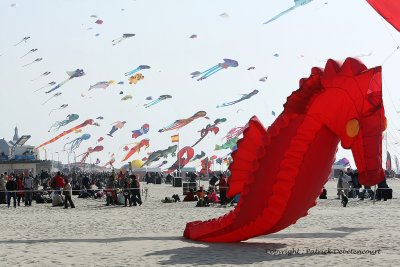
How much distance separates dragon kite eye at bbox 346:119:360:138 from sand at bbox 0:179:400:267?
6.32 feet

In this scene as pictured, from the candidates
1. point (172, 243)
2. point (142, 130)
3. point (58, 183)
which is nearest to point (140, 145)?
point (142, 130)

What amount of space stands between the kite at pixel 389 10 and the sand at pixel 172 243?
3.50 meters

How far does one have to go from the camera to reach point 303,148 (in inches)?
480

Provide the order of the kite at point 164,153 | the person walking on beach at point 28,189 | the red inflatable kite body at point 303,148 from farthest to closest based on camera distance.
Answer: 1. the kite at point 164,153
2. the person walking on beach at point 28,189
3. the red inflatable kite body at point 303,148

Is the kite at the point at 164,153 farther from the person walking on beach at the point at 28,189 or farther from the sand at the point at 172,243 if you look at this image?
the sand at the point at 172,243

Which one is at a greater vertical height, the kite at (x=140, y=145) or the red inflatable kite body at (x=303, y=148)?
the kite at (x=140, y=145)

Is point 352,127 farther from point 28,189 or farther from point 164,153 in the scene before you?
point 164,153

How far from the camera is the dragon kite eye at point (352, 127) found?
11.5m

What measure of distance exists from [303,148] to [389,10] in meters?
3.39

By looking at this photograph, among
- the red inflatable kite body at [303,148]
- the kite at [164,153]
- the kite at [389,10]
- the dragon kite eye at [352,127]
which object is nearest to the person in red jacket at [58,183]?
the red inflatable kite body at [303,148]

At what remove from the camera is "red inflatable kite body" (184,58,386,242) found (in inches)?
451

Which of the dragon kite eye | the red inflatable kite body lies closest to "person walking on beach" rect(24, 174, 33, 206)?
the red inflatable kite body

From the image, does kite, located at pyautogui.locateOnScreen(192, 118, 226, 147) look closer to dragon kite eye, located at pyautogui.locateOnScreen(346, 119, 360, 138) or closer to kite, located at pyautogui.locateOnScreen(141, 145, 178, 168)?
kite, located at pyautogui.locateOnScreen(141, 145, 178, 168)

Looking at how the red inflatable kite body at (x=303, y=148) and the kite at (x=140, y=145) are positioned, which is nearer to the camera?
the red inflatable kite body at (x=303, y=148)
